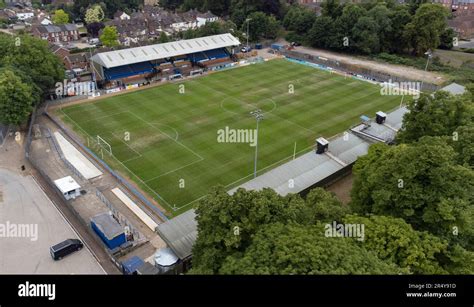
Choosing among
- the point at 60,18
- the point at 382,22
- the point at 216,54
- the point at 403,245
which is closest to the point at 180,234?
the point at 403,245

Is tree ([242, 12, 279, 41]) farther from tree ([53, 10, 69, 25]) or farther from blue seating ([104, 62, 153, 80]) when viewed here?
tree ([53, 10, 69, 25])

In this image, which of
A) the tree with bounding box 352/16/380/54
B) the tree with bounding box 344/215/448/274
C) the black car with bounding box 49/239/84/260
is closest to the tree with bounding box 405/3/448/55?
→ the tree with bounding box 352/16/380/54

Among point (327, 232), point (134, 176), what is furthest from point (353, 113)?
point (327, 232)

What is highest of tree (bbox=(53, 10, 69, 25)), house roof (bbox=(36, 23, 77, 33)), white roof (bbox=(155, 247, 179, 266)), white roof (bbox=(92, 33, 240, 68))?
tree (bbox=(53, 10, 69, 25))

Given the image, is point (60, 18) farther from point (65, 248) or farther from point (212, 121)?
point (65, 248)

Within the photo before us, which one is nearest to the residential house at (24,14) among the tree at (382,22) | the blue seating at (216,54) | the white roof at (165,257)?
the blue seating at (216,54)

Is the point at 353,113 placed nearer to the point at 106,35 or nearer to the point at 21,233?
the point at 21,233

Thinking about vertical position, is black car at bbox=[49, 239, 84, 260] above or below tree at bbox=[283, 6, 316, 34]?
below
